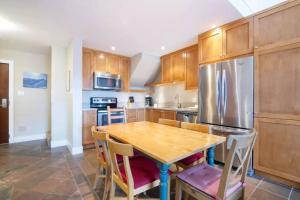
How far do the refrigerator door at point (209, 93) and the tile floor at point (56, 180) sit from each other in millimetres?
1071

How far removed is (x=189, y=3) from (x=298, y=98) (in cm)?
182

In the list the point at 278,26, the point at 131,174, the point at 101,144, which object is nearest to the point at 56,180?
the point at 101,144

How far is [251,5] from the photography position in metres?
2.23

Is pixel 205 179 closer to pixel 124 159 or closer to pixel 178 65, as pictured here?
pixel 124 159

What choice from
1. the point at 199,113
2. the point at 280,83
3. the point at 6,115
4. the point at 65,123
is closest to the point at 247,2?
the point at 280,83

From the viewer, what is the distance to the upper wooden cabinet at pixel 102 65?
3.71 metres

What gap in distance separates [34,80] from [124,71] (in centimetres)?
246

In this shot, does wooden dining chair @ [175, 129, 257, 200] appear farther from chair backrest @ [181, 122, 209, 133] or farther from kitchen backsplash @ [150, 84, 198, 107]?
kitchen backsplash @ [150, 84, 198, 107]

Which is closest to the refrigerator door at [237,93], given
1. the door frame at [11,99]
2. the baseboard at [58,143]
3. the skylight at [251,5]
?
the skylight at [251,5]

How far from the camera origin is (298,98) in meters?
1.87

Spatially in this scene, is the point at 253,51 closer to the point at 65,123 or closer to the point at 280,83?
the point at 280,83

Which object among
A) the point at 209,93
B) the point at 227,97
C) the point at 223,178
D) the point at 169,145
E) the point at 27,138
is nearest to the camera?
the point at 223,178

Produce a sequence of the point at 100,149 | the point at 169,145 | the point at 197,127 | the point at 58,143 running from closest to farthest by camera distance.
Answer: the point at 169,145
the point at 100,149
the point at 197,127
the point at 58,143

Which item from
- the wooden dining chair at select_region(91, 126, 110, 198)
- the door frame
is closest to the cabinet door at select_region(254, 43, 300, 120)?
the wooden dining chair at select_region(91, 126, 110, 198)
